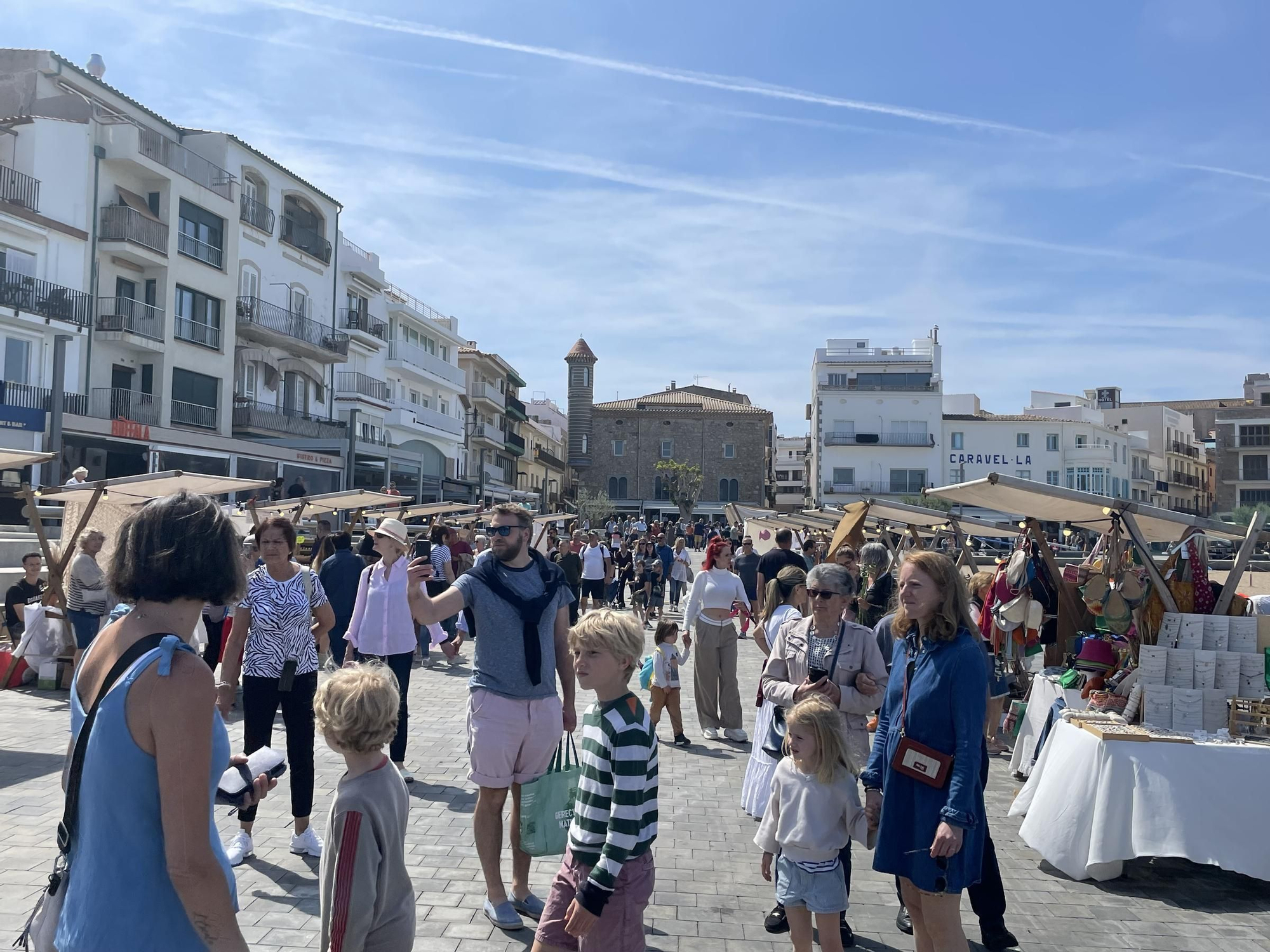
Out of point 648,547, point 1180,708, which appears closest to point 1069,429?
point 648,547

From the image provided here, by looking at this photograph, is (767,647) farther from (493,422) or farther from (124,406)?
(493,422)

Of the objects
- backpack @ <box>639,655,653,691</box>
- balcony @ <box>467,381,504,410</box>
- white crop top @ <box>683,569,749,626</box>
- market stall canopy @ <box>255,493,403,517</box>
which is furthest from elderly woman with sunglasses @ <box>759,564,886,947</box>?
balcony @ <box>467,381,504,410</box>

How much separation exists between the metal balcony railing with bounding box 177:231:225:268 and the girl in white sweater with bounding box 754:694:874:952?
2941cm

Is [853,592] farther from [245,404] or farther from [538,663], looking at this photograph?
[245,404]

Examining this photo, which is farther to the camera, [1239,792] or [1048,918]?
[1239,792]

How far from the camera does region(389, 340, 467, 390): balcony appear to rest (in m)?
44.0

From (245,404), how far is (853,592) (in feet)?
101

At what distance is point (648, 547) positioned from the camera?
21891 millimetres

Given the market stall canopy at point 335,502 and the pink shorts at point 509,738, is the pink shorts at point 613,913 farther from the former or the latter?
the market stall canopy at point 335,502

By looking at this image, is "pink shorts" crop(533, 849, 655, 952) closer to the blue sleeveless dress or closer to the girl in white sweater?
the girl in white sweater

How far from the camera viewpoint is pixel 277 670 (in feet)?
16.6

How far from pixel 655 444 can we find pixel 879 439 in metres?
18.6

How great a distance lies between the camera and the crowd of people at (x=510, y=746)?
191 centimetres

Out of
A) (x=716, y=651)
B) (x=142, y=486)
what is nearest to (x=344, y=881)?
(x=716, y=651)
